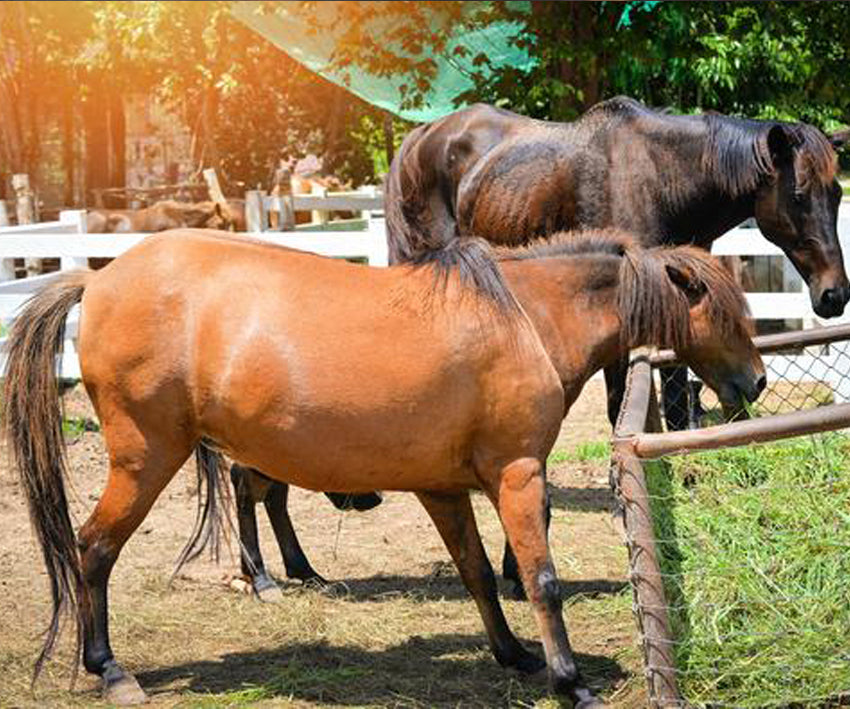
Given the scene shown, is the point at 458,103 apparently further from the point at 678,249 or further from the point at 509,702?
the point at 509,702

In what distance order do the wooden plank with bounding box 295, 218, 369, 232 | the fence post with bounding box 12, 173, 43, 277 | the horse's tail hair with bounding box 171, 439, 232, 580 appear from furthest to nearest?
the fence post with bounding box 12, 173, 43, 277 → the wooden plank with bounding box 295, 218, 369, 232 → the horse's tail hair with bounding box 171, 439, 232, 580

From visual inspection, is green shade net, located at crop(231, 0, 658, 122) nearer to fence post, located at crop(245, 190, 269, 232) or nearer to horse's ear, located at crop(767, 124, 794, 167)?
fence post, located at crop(245, 190, 269, 232)

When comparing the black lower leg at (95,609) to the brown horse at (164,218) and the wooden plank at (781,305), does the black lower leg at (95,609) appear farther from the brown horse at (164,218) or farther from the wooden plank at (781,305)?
the brown horse at (164,218)

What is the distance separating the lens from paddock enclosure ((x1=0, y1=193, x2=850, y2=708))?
11.6 ft

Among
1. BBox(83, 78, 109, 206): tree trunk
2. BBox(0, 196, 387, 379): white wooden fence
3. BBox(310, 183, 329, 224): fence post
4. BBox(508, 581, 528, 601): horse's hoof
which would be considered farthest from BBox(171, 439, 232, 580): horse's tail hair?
BBox(83, 78, 109, 206): tree trunk

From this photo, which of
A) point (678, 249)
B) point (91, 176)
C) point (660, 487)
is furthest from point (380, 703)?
point (91, 176)

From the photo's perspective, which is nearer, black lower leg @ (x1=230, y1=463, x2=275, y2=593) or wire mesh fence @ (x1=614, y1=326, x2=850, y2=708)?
wire mesh fence @ (x1=614, y1=326, x2=850, y2=708)

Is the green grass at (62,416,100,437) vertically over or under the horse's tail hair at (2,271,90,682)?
under

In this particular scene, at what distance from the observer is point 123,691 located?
4297 millimetres

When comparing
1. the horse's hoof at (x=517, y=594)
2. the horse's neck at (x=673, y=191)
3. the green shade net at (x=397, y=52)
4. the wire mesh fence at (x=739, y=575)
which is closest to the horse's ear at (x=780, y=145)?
the horse's neck at (x=673, y=191)

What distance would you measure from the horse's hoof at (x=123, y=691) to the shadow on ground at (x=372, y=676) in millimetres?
107

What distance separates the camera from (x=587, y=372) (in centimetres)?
446

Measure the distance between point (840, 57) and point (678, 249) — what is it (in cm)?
949

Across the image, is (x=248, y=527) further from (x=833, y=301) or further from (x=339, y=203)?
(x=339, y=203)
